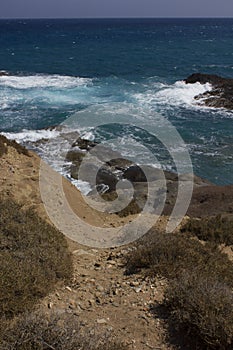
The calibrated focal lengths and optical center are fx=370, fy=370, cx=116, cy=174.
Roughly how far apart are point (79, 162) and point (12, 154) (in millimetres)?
6527

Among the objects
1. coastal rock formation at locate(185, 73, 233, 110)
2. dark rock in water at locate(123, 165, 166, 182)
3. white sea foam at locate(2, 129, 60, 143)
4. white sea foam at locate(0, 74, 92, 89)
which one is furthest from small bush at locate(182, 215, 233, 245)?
white sea foam at locate(0, 74, 92, 89)

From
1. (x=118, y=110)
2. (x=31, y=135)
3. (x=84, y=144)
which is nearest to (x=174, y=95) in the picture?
(x=118, y=110)

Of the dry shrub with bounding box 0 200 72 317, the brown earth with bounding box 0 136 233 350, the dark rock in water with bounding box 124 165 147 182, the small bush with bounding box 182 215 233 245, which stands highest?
the dry shrub with bounding box 0 200 72 317

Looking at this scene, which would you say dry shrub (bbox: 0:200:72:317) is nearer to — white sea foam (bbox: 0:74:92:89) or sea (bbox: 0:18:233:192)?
sea (bbox: 0:18:233:192)

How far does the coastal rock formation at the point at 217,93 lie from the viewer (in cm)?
3341

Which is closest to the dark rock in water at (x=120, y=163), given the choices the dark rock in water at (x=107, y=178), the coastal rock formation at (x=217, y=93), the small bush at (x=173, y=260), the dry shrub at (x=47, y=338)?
the dark rock in water at (x=107, y=178)

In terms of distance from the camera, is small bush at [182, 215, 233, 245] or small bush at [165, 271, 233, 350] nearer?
small bush at [165, 271, 233, 350]

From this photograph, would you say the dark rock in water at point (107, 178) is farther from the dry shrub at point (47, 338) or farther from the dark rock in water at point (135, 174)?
the dry shrub at point (47, 338)

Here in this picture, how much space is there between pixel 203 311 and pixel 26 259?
3.10 meters

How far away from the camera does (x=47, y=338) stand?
439cm

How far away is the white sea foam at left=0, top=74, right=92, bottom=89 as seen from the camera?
40656 mm

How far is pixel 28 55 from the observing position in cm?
6588

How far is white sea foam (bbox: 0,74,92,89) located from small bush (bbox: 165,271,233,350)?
3712 centimetres

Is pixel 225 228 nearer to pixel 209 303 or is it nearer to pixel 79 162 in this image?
pixel 209 303
